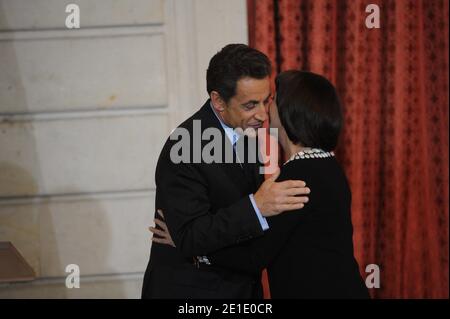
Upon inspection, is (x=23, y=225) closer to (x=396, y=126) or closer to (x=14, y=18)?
(x=14, y=18)

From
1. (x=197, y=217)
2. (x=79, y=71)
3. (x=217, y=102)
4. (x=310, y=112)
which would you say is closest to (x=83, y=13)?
(x=79, y=71)

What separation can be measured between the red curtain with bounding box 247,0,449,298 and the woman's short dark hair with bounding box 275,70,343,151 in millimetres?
1248

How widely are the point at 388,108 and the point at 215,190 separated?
1.50 m

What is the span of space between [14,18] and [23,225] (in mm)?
954

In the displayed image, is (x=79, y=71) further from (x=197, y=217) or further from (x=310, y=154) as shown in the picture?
(x=310, y=154)

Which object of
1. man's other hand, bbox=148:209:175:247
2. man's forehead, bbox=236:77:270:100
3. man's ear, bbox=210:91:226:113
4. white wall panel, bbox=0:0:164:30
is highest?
white wall panel, bbox=0:0:164:30

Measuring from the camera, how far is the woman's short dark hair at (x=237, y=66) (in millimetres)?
2225

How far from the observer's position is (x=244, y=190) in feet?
7.41

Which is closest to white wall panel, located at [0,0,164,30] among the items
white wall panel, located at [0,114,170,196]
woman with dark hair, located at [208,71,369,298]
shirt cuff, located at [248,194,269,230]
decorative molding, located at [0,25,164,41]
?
decorative molding, located at [0,25,164,41]

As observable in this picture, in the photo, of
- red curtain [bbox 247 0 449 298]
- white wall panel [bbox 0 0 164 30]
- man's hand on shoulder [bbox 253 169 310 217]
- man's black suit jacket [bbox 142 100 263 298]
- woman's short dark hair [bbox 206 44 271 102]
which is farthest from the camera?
red curtain [bbox 247 0 449 298]

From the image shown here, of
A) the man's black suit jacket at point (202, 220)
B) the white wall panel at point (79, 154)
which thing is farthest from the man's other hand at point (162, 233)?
the white wall panel at point (79, 154)

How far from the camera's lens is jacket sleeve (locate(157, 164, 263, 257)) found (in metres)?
2.02

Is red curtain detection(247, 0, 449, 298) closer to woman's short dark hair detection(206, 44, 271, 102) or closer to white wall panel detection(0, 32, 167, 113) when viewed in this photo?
white wall panel detection(0, 32, 167, 113)
